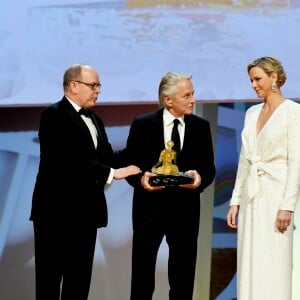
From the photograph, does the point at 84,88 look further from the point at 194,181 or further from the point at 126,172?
the point at 194,181

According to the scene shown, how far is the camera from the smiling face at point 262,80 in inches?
117

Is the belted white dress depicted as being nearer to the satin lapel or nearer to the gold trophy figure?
the gold trophy figure

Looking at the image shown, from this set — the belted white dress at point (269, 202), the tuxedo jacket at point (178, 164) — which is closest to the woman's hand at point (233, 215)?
the belted white dress at point (269, 202)

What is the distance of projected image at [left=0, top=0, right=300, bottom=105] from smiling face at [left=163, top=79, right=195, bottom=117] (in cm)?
62

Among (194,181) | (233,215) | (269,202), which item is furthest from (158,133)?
(269,202)

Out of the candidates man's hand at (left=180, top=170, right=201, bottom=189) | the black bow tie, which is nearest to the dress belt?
man's hand at (left=180, top=170, right=201, bottom=189)

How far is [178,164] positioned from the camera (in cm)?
326

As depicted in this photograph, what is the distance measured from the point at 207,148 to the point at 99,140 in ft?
1.58

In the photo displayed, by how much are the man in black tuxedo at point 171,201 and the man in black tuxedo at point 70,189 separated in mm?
145

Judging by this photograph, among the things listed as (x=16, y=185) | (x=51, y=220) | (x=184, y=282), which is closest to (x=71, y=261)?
(x=51, y=220)

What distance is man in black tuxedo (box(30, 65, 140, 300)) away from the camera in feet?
10.5

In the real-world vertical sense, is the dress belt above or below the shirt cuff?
above

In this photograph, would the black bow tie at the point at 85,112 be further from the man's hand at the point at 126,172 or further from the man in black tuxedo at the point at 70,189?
the man's hand at the point at 126,172

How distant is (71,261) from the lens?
3.26 m
